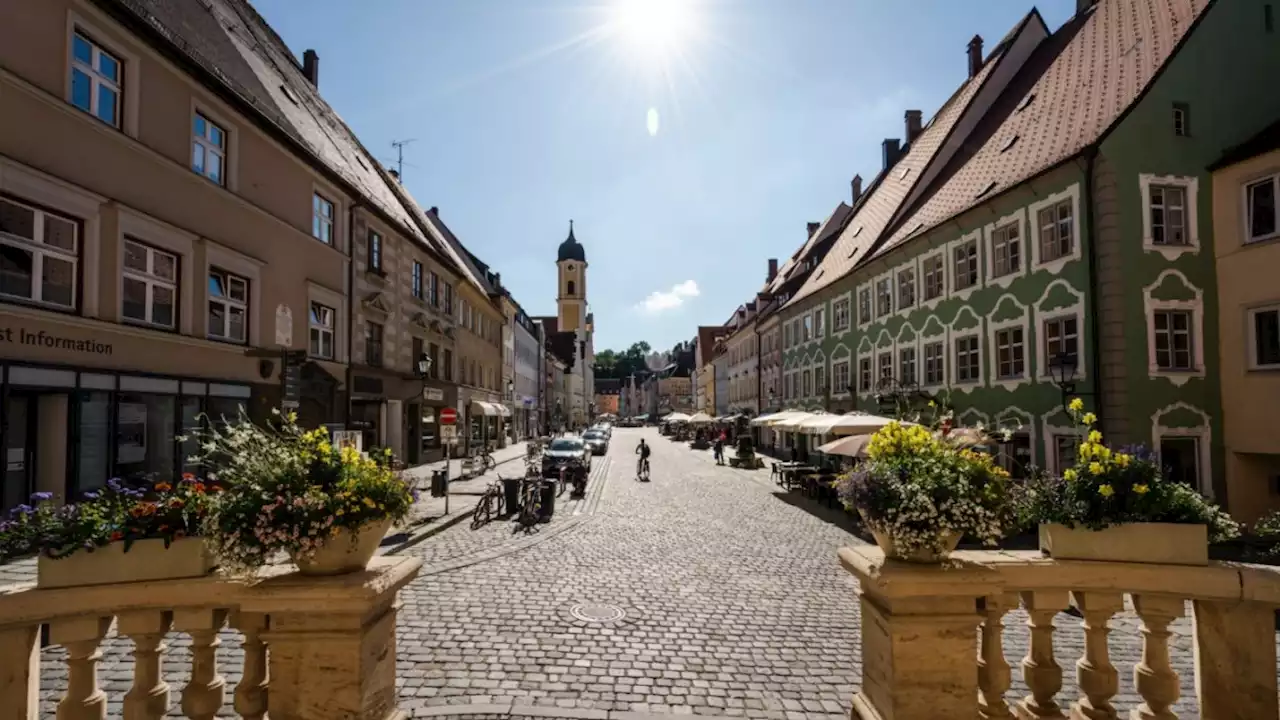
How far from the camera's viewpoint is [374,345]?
24.8 m

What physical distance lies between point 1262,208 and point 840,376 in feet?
59.1

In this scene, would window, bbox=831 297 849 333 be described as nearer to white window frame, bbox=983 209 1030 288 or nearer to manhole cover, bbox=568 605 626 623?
white window frame, bbox=983 209 1030 288

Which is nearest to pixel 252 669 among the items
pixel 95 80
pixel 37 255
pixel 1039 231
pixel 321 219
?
pixel 37 255

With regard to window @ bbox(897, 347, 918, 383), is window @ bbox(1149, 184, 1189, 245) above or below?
above

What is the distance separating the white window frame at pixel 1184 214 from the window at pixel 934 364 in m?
7.12

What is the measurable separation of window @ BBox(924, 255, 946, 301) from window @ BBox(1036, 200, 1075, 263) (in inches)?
179

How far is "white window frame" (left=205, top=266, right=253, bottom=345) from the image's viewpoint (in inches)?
599

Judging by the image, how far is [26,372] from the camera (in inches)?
412

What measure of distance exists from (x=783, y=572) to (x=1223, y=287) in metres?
13.3

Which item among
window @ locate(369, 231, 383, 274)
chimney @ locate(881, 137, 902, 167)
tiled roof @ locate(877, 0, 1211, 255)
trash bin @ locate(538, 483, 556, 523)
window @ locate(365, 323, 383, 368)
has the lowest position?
trash bin @ locate(538, 483, 556, 523)

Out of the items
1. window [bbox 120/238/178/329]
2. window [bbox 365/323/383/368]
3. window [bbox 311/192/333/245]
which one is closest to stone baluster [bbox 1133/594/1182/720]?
window [bbox 120/238/178/329]

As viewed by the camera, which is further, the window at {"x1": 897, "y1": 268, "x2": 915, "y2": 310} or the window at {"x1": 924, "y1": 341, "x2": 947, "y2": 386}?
the window at {"x1": 897, "y1": 268, "x2": 915, "y2": 310}

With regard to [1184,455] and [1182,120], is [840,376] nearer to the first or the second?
[1184,455]

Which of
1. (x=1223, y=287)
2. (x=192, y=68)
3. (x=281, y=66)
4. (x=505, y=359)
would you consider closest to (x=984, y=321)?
(x=1223, y=287)
